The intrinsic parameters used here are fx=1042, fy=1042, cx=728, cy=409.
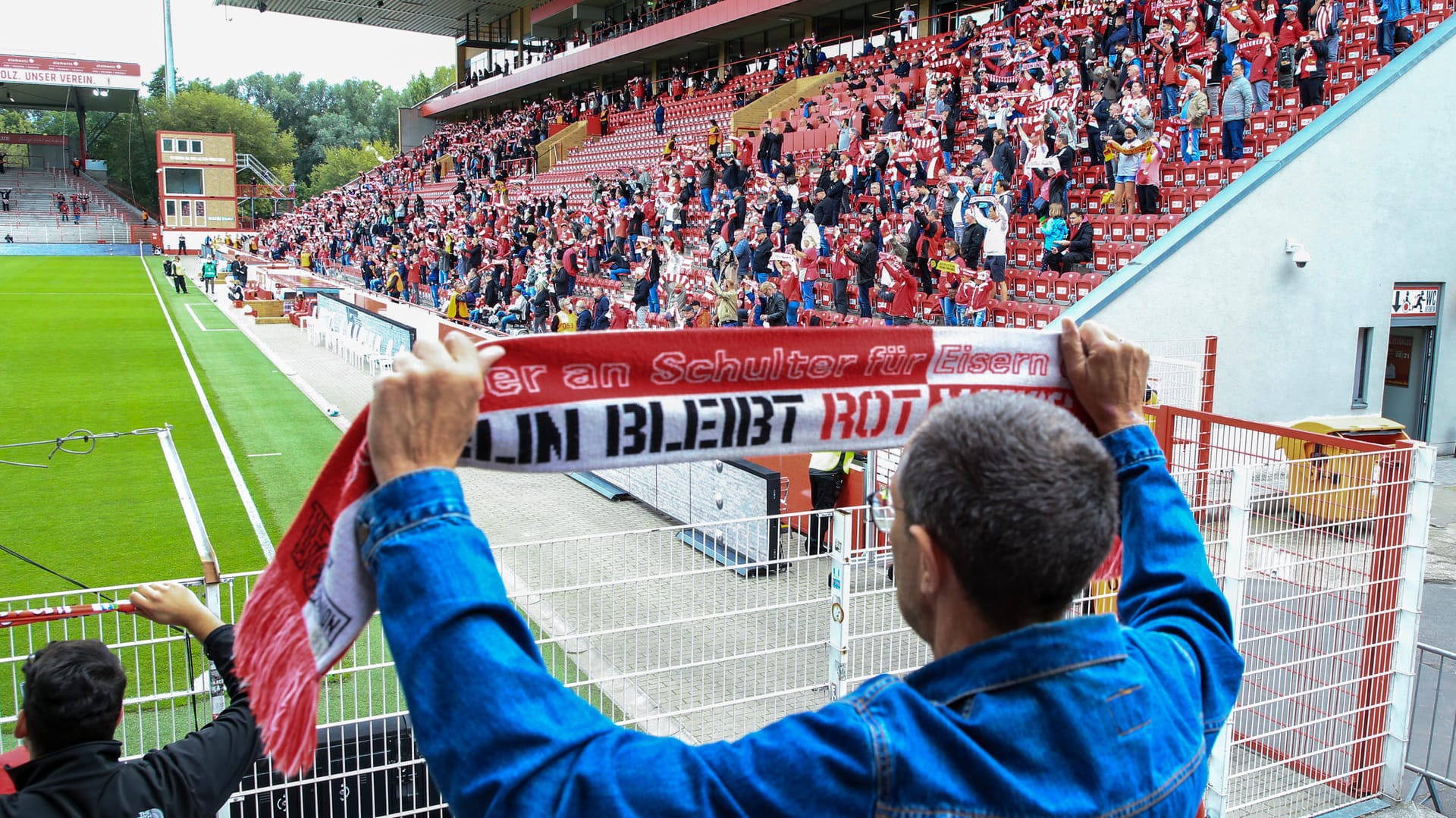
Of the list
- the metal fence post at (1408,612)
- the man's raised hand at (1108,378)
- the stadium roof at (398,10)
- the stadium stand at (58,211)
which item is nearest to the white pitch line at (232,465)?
the man's raised hand at (1108,378)

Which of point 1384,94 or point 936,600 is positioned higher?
point 1384,94

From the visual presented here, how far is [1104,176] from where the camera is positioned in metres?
16.2

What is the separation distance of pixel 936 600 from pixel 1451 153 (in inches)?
702

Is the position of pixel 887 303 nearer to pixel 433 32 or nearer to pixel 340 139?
pixel 433 32

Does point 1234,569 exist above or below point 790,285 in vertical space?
below

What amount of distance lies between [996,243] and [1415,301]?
6.50m

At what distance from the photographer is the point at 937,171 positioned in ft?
59.9

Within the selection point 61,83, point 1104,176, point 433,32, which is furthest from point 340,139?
point 1104,176

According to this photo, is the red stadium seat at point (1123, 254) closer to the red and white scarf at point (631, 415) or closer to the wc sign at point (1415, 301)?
the wc sign at point (1415, 301)

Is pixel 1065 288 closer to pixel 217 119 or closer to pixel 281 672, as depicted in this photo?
pixel 281 672

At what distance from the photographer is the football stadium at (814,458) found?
1.23m

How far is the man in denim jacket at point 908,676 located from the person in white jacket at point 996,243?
13.6 m

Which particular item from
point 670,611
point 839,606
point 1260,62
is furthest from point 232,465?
point 1260,62

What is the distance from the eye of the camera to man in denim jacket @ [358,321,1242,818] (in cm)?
113
